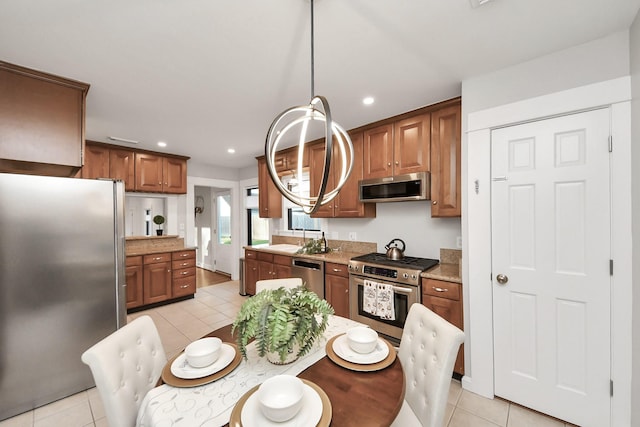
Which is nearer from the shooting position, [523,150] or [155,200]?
[523,150]

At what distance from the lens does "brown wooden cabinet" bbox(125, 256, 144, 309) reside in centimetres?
367

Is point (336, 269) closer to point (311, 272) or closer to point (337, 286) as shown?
point (337, 286)

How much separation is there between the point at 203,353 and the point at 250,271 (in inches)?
129

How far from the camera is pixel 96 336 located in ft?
7.06

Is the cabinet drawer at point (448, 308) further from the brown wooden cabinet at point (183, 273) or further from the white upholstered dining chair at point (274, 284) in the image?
the brown wooden cabinet at point (183, 273)

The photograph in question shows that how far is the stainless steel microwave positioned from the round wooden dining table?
1.75 m

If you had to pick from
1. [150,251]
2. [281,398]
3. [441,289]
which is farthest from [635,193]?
[150,251]

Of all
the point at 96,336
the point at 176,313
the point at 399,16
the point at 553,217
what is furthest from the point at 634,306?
the point at 176,313

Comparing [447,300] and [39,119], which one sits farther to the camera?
[447,300]

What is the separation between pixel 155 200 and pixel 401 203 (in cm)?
420

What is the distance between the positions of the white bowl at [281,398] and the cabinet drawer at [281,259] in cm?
269

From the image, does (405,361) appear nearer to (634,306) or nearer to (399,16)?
(634,306)

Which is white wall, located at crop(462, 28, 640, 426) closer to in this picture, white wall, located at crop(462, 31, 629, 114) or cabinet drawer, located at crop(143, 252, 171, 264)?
white wall, located at crop(462, 31, 629, 114)

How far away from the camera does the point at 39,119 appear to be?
6.14 feet
